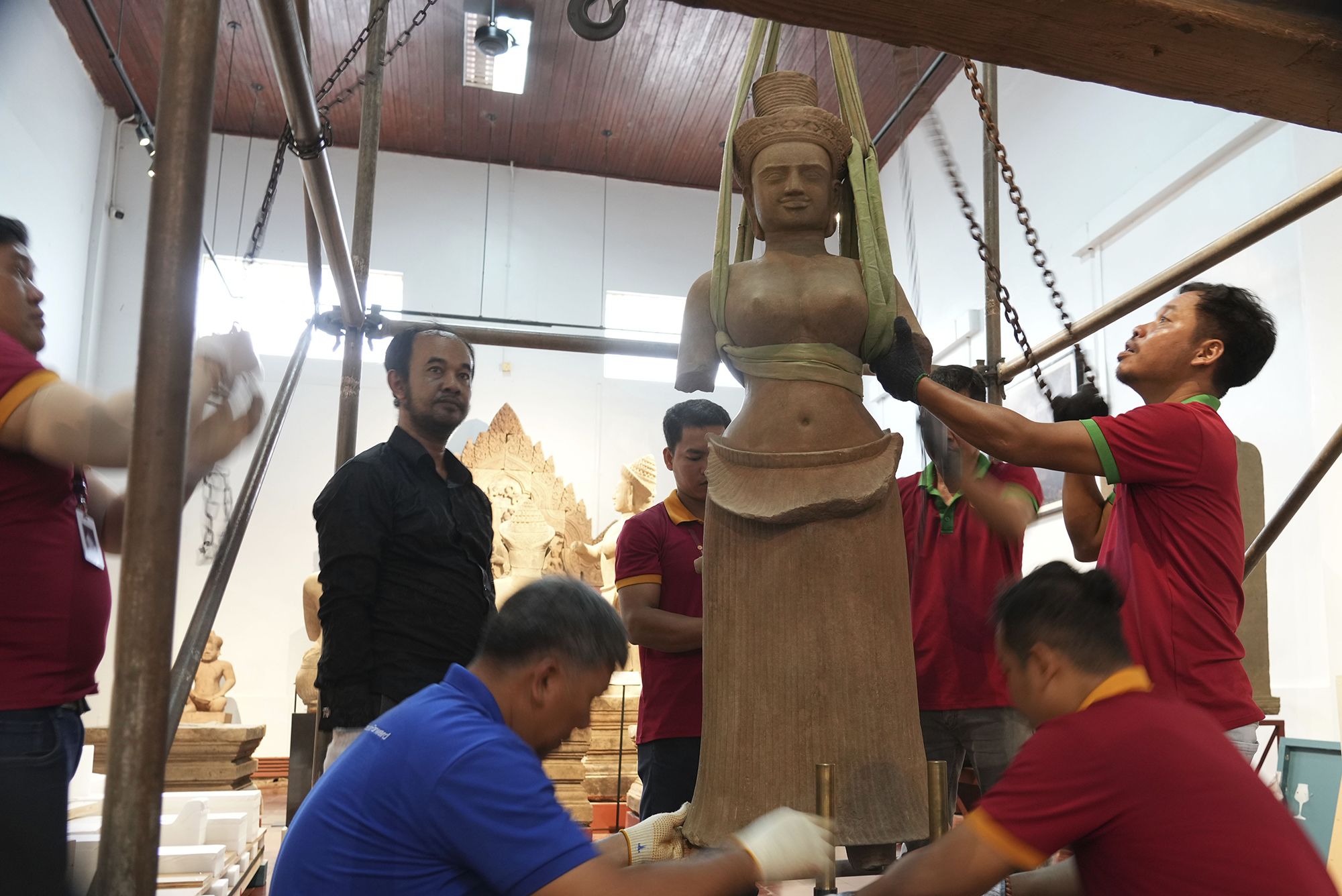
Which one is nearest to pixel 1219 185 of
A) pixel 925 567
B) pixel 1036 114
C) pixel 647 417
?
pixel 1036 114

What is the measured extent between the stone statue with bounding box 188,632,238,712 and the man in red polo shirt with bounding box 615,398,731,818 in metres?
7.33

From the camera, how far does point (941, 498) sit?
3242mm

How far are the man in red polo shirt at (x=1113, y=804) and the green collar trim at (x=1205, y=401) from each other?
84 centimetres

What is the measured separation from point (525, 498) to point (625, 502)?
3.45ft

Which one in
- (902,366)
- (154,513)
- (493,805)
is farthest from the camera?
(902,366)

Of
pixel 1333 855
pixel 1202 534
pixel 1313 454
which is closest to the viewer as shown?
pixel 1202 534

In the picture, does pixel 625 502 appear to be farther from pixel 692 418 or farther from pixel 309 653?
pixel 692 418

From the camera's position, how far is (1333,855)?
13.9ft

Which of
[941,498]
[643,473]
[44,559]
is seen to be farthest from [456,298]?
[44,559]

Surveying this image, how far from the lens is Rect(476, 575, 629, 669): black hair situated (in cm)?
179

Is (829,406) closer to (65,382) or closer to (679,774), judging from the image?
(679,774)

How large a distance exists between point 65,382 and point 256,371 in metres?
0.37

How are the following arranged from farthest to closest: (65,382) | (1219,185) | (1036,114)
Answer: (1036,114), (1219,185), (65,382)

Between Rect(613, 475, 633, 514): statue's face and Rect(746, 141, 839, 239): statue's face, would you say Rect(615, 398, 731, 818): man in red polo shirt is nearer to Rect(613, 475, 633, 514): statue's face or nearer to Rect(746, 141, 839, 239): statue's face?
Rect(746, 141, 839, 239): statue's face
